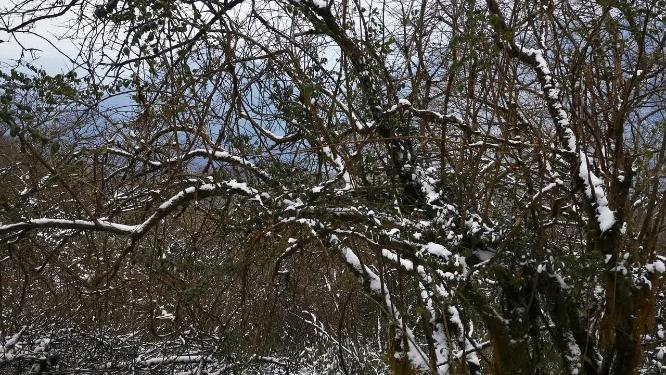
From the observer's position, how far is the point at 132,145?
4.31m

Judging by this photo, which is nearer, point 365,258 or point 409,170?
point 409,170

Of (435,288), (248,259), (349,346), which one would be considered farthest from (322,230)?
(349,346)

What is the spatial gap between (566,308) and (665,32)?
5.42ft

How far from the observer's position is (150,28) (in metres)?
3.58

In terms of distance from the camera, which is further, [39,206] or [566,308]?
[39,206]

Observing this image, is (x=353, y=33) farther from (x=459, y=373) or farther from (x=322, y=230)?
(x=459, y=373)

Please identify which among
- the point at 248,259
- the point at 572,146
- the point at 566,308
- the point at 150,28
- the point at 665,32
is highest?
the point at 150,28

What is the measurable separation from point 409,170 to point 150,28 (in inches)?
70.4

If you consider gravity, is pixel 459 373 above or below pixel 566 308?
below

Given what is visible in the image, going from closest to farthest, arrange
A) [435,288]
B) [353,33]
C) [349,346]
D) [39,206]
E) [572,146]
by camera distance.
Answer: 1. [435,288]
2. [572,146]
3. [353,33]
4. [39,206]
5. [349,346]

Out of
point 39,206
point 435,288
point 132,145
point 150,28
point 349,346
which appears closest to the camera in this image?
→ point 435,288

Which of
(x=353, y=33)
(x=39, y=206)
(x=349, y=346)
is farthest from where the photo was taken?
(x=349, y=346)

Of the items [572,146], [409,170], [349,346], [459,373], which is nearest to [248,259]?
[409,170]

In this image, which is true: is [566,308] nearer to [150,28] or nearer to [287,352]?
[150,28]
